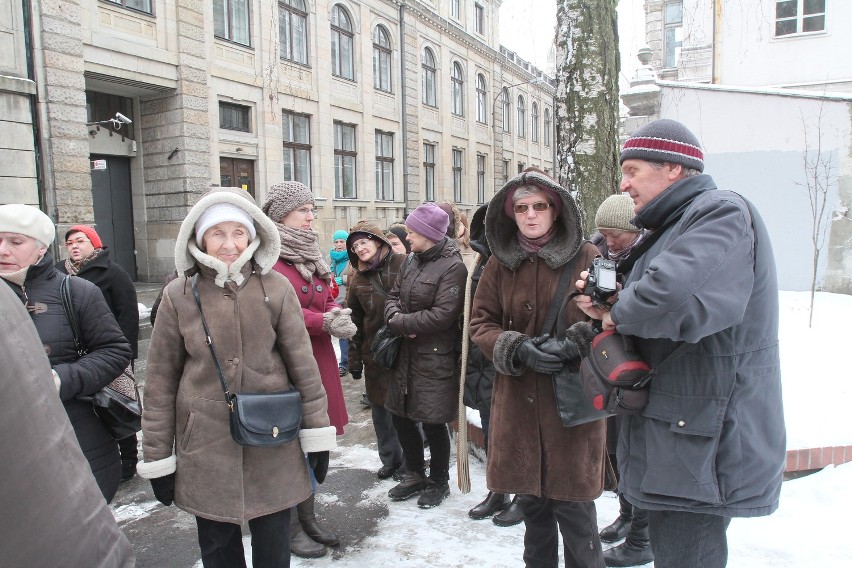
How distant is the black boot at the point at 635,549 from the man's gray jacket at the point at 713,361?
1.35 meters

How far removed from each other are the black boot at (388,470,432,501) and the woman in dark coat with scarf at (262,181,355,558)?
1.95 ft

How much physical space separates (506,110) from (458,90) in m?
5.67

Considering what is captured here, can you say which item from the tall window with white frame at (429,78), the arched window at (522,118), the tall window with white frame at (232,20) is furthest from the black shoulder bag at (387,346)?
the arched window at (522,118)

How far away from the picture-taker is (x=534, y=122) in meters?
37.2

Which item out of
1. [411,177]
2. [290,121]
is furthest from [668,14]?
[290,121]

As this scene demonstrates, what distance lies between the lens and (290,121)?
59.1 feet

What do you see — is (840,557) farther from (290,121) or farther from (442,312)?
(290,121)

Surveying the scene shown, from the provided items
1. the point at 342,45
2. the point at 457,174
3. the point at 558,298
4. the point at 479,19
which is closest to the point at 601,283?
the point at 558,298

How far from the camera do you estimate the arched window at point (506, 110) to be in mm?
32000

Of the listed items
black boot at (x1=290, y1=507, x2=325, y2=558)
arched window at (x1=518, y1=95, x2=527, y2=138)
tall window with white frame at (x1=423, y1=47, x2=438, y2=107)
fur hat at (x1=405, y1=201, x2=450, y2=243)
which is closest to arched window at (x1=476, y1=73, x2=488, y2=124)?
tall window with white frame at (x1=423, y1=47, x2=438, y2=107)

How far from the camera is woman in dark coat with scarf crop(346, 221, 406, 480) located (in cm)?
434

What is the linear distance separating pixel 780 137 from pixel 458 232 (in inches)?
291

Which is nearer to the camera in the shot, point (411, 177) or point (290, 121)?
point (290, 121)

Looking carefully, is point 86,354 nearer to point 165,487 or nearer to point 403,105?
point 165,487
